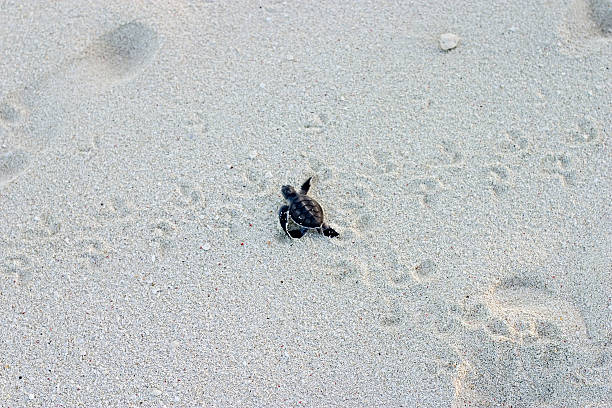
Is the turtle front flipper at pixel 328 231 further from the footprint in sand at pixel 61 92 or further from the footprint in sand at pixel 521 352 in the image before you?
the footprint in sand at pixel 61 92

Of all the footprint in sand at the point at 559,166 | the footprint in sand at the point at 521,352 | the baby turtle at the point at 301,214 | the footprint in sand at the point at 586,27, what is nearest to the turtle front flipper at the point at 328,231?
the baby turtle at the point at 301,214

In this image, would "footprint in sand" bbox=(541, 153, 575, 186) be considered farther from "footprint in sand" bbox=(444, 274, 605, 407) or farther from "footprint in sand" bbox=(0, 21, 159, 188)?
"footprint in sand" bbox=(0, 21, 159, 188)

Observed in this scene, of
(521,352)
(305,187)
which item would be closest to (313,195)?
(305,187)

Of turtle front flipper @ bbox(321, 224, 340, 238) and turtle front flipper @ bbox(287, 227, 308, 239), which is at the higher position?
turtle front flipper @ bbox(321, 224, 340, 238)

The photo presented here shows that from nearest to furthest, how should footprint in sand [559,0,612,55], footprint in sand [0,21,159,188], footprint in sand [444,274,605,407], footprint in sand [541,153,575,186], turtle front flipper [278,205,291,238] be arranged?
footprint in sand [444,274,605,407] → turtle front flipper [278,205,291,238] → footprint in sand [541,153,575,186] → footprint in sand [0,21,159,188] → footprint in sand [559,0,612,55]

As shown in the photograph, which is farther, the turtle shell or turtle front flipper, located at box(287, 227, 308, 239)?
turtle front flipper, located at box(287, 227, 308, 239)

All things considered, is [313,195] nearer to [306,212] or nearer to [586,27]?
[306,212]

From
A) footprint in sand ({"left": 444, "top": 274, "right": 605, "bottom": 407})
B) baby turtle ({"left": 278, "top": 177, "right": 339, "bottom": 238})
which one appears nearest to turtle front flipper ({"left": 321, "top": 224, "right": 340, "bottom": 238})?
baby turtle ({"left": 278, "top": 177, "right": 339, "bottom": 238})
